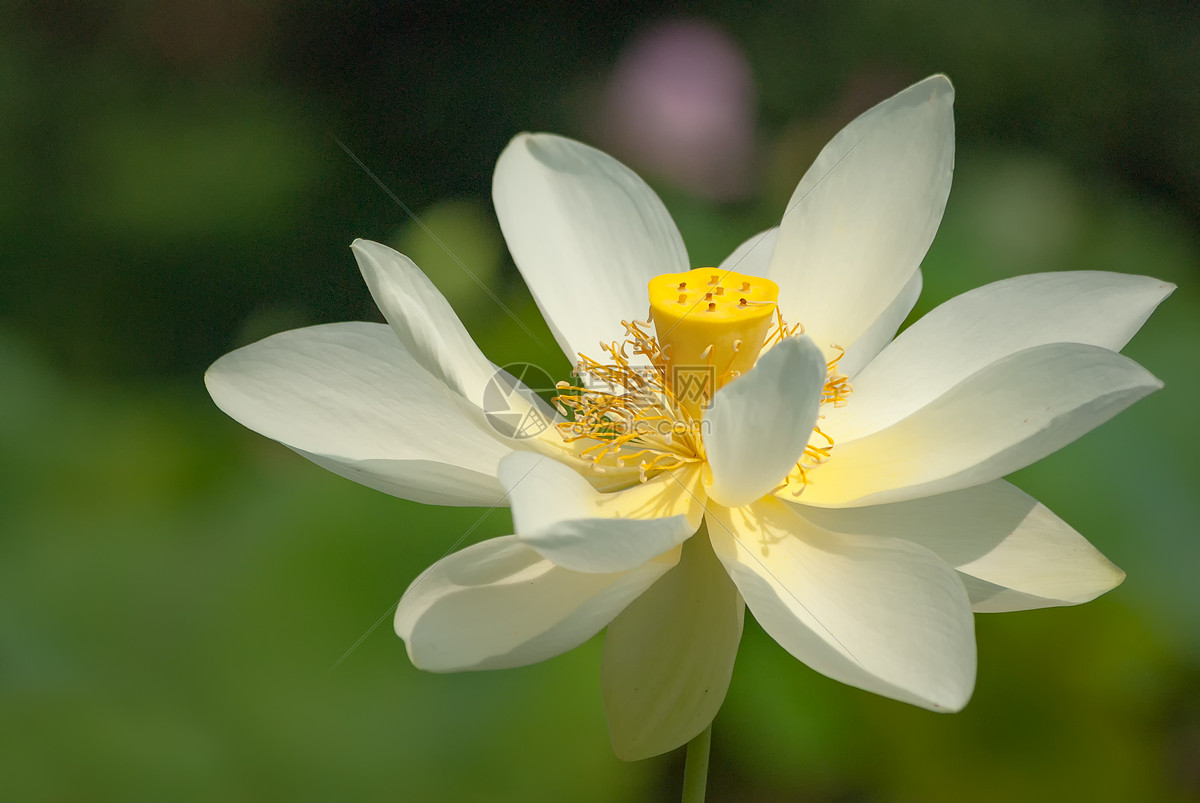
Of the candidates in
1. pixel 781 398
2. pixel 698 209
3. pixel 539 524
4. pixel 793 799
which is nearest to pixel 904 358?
pixel 781 398

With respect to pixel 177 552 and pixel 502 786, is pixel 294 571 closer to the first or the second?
pixel 177 552

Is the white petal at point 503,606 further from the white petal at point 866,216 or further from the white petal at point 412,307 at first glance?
the white petal at point 866,216

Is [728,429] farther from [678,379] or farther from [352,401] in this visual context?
[352,401]

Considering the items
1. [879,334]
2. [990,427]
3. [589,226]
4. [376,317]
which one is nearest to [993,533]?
[990,427]

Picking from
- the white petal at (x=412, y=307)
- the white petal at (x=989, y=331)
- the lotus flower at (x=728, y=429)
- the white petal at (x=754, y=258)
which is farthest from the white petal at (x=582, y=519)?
the white petal at (x=754, y=258)

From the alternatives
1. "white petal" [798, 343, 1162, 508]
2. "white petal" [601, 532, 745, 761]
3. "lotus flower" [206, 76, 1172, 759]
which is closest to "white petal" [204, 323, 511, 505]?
"lotus flower" [206, 76, 1172, 759]

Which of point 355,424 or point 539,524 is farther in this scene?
point 355,424

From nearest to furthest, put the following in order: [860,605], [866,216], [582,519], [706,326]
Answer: [582,519], [860,605], [706,326], [866,216]
